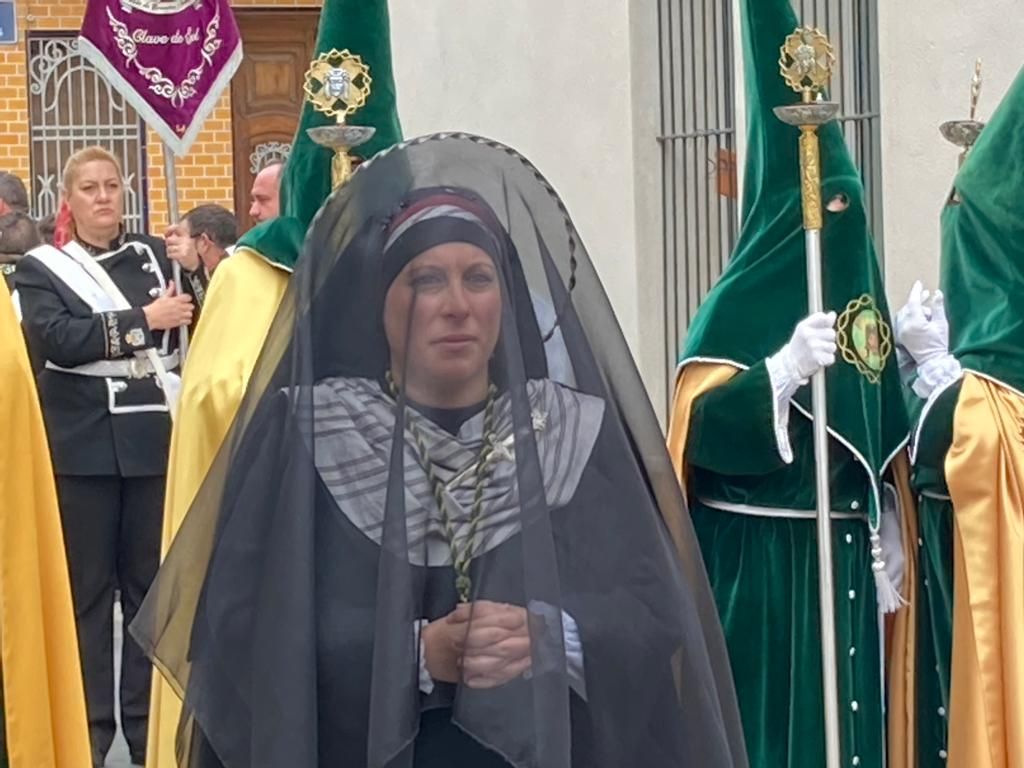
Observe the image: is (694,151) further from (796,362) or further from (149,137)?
(149,137)

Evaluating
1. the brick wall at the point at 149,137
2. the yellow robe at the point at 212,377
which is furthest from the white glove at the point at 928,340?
the brick wall at the point at 149,137

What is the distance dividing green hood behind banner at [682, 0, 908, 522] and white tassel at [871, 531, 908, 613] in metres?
0.17

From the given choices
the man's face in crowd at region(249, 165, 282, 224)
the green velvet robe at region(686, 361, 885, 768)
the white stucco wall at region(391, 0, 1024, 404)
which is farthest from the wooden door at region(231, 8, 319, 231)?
the green velvet robe at region(686, 361, 885, 768)

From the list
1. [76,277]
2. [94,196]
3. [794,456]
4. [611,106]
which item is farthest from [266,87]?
[794,456]

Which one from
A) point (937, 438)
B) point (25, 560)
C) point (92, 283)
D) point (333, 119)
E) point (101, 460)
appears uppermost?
point (333, 119)

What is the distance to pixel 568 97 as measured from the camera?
892 cm

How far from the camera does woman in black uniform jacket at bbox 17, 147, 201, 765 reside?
666 centimetres

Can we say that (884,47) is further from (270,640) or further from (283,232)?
(270,640)

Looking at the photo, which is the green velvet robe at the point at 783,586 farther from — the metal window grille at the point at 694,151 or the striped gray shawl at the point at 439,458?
the metal window grille at the point at 694,151

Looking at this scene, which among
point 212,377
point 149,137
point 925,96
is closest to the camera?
point 212,377

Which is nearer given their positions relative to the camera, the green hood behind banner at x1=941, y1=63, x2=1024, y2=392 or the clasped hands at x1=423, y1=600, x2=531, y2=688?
the clasped hands at x1=423, y1=600, x2=531, y2=688

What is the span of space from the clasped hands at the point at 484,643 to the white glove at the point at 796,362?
201cm

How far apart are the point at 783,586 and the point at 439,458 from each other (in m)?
2.25

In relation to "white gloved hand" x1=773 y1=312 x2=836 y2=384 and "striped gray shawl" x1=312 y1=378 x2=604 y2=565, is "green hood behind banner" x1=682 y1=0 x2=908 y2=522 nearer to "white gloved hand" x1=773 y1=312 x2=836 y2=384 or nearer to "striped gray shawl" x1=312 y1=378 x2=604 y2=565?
"white gloved hand" x1=773 y1=312 x2=836 y2=384
